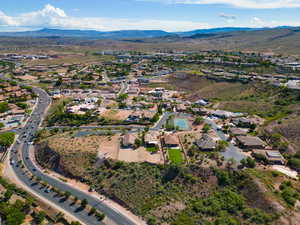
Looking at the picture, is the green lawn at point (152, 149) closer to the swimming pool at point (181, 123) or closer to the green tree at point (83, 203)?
the swimming pool at point (181, 123)

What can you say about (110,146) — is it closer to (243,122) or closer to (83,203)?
(83,203)

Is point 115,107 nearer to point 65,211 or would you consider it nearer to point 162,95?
point 162,95

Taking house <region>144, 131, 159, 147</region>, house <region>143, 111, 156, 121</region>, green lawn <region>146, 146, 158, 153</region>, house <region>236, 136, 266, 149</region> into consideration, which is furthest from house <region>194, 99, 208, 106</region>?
green lawn <region>146, 146, 158, 153</region>

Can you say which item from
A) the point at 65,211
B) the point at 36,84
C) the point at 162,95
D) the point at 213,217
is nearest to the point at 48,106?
the point at 36,84

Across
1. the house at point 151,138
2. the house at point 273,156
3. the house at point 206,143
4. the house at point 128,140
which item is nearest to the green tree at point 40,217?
the house at point 128,140

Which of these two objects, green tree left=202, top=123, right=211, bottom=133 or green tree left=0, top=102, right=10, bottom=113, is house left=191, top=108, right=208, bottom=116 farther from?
green tree left=0, top=102, right=10, bottom=113

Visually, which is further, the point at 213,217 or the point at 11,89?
the point at 11,89

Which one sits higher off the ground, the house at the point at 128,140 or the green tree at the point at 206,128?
the green tree at the point at 206,128
